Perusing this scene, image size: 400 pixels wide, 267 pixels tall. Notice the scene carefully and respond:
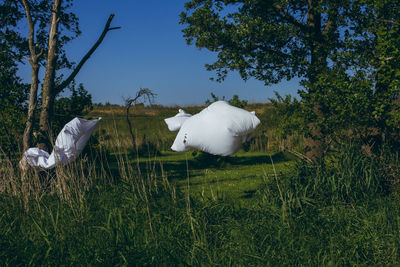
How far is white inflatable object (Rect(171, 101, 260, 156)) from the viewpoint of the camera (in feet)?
10.6

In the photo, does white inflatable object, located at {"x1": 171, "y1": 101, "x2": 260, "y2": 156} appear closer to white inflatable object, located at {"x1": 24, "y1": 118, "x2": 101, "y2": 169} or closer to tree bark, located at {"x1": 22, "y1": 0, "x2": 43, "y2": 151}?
white inflatable object, located at {"x1": 24, "y1": 118, "x2": 101, "y2": 169}

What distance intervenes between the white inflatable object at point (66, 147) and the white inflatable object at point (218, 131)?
214cm

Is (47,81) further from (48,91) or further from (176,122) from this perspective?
(176,122)

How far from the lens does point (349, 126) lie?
6.18 metres

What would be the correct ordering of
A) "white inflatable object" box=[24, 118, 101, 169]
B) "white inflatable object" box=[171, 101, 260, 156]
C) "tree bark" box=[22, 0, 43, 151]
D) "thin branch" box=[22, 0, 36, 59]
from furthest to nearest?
1. "thin branch" box=[22, 0, 36, 59]
2. "tree bark" box=[22, 0, 43, 151]
3. "white inflatable object" box=[24, 118, 101, 169]
4. "white inflatable object" box=[171, 101, 260, 156]

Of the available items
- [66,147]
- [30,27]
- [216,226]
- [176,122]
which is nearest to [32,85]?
[30,27]

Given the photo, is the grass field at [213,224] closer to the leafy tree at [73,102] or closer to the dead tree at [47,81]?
the dead tree at [47,81]

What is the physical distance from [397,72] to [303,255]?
10.6 ft

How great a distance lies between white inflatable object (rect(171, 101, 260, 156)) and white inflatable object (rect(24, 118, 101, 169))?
2.14 metres

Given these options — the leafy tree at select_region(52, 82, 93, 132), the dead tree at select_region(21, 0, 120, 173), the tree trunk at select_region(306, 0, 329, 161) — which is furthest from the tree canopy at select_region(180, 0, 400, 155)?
the leafy tree at select_region(52, 82, 93, 132)

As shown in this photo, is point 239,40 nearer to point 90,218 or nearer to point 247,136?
point 247,136

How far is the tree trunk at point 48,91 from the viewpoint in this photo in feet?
21.5

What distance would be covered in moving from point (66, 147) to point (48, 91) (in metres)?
2.18

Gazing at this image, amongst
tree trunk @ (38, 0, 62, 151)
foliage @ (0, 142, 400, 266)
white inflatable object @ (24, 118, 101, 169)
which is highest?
tree trunk @ (38, 0, 62, 151)
